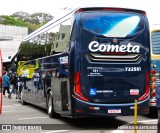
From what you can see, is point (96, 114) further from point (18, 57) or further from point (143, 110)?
point (18, 57)

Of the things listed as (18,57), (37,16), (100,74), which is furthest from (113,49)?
(37,16)

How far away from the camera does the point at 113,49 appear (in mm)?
11430

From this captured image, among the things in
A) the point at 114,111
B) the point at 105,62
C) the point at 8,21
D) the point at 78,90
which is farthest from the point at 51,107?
the point at 8,21

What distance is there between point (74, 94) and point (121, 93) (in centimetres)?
138

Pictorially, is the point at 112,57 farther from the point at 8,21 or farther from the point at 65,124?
the point at 8,21

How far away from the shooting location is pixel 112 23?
11633mm

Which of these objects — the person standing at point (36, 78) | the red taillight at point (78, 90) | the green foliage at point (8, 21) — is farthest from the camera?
the green foliage at point (8, 21)

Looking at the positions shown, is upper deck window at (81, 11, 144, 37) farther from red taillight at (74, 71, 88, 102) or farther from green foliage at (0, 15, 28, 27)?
green foliage at (0, 15, 28, 27)

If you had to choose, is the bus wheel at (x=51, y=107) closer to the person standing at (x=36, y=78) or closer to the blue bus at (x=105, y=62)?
the blue bus at (x=105, y=62)

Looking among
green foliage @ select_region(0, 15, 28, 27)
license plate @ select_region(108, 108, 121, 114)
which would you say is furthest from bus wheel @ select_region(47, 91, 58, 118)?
green foliage @ select_region(0, 15, 28, 27)

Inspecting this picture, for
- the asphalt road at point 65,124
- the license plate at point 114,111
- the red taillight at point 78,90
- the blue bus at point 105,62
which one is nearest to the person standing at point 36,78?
Result: the asphalt road at point 65,124

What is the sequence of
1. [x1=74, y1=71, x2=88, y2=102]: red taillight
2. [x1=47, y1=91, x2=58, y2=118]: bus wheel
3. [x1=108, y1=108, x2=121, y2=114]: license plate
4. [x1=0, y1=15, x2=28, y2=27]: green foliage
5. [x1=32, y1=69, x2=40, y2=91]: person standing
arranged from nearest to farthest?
[x1=74, y1=71, x2=88, y2=102]: red taillight → [x1=108, y1=108, x2=121, y2=114]: license plate → [x1=47, y1=91, x2=58, y2=118]: bus wheel → [x1=32, y1=69, x2=40, y2=91]: person standing → [x1=0, y1=15, x2=28, y2=27]: green foliage

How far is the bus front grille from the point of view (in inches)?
449

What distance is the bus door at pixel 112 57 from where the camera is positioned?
448 inches
